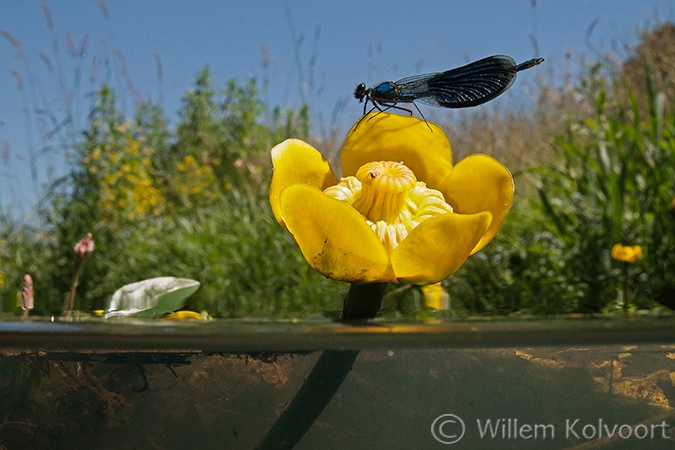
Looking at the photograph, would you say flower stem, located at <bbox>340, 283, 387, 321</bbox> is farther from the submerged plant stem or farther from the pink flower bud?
the pink flower bud

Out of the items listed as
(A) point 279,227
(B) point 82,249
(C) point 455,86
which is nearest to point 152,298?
(B) point 82,249

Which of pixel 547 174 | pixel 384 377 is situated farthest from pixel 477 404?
pixel 547 174

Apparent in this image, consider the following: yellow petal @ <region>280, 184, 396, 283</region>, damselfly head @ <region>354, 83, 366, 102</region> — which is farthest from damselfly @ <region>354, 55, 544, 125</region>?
yellow petal @ <region>280, 184, 396, 283</region>

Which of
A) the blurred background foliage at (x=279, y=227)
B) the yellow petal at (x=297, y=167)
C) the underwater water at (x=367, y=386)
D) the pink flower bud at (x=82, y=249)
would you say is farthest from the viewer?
the blurred background foliage at (x=279, y=227)

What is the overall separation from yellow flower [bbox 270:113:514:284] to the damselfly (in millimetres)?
21

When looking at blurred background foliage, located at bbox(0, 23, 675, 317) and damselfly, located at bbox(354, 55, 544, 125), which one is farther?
blurred background foliage, located at bbox(0, 23, 675, 317)

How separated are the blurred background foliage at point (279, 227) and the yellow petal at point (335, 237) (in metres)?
0.13

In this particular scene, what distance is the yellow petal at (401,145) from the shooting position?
1.20 feet

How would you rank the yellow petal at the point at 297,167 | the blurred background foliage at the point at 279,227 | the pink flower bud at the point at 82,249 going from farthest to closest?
1. the blurred background foliage at the point at 279,227
2. the pink flower bud at the point at 82,249
3. the yellow petal at the point at 297,167

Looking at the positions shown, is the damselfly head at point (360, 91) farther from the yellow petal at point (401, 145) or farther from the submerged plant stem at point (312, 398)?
the submerged plant stem at point (312, 398)

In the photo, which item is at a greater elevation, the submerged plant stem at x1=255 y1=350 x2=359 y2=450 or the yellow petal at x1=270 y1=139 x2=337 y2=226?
the yellow petal at x1=270 y1=139 x2=337 y2=226

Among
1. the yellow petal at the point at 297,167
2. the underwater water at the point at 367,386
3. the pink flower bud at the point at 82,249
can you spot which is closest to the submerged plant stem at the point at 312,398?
the underwater water at the point at 367,386

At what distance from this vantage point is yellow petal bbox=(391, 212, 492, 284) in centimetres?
27

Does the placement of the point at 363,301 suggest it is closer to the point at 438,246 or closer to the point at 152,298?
the point at 438,246
